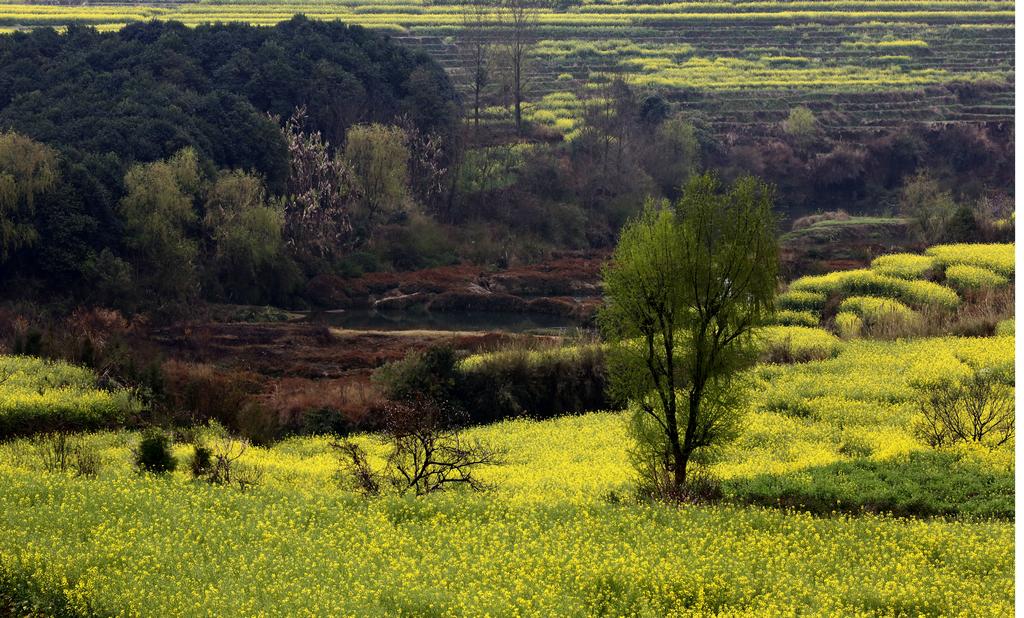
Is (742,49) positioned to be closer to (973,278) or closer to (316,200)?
(316,200)

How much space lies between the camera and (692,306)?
963 inches

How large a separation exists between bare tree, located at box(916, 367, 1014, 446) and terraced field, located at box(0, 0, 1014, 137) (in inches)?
2655

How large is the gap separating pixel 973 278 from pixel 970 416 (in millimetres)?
26143

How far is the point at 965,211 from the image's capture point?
222 ft

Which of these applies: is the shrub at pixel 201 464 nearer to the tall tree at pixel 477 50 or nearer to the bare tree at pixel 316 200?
the bare tree at pixel 316 200

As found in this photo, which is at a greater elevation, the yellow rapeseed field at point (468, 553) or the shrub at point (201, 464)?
the yellow rapeseed field at point (468, 553)

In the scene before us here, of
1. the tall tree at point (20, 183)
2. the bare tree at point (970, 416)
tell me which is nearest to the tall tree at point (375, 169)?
the tall tree at point (20, 183)

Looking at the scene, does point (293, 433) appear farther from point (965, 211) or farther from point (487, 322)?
point (965, 211)

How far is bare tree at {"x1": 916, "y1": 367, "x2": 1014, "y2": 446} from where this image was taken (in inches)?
1146

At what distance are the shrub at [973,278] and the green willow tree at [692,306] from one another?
1286 inches

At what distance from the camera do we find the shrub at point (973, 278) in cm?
5431

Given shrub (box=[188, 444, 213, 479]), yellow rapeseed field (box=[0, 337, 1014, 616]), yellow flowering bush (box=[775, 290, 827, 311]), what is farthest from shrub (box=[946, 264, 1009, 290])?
shrub (box=[188, 444, 213, 479])

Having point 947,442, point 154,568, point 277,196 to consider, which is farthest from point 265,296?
point 154,568

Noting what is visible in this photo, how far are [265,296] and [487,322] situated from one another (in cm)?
1163
